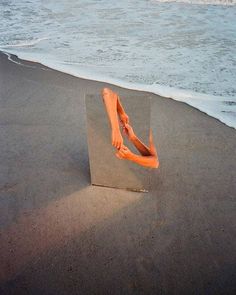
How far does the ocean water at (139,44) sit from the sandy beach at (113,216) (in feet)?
3.92

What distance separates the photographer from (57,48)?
6.70m

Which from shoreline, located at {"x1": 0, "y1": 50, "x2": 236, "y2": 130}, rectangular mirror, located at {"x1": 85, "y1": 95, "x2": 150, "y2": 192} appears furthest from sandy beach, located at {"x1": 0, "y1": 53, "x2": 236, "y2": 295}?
shoreline, located at {"x1": 0, "y1": 50, "x2": 236, "y2": 130}

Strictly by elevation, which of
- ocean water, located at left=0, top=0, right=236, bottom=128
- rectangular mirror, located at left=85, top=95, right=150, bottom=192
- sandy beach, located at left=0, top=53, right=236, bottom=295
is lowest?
sandy beach, located at left=0, top=53, right=236, bottom=295

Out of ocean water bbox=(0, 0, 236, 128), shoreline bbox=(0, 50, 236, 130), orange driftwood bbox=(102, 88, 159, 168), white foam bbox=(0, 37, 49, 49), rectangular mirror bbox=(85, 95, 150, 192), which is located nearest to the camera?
orange driftwood bbox=(102, 88, 159, 168)

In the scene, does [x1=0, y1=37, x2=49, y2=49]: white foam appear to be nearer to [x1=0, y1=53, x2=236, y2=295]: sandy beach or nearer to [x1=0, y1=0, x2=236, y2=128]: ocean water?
[x1=0, y1=0, x2=236, y2=128]: ocean water

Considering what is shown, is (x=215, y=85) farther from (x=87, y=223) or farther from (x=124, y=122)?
(x=87, y=223)

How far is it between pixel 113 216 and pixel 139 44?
204 inches

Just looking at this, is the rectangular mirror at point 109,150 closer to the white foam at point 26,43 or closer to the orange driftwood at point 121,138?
the orange driftwood at point 121,138

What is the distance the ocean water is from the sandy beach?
1194 mm

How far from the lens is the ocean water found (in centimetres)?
494

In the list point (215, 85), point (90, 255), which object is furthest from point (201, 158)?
point (215, 85)

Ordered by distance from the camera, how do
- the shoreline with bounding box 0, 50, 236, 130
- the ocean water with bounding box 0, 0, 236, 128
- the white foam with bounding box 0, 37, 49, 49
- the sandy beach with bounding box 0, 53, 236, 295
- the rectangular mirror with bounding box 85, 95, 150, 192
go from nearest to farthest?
the sandy beach with bounding box 0, 53, 236, 295, the rectangular mirror with bounding box 85, 95, 150, 192, the shoreline with bounding box 0, 50, 236, 130, the ocean water with bounding box 0, 0, 236, 128, the white foam with bounding box 0, 37, 49, 49

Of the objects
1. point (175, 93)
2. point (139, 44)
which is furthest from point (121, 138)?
point (139, 44)

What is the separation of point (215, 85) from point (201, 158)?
7.25ft
